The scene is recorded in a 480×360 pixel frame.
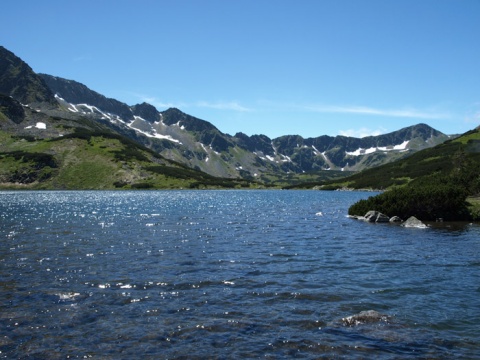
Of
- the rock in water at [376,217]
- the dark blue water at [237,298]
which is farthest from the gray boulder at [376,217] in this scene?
the dark blue water at [237,298]

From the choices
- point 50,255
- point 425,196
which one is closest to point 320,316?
point 50,255

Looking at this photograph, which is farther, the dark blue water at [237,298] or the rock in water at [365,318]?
the rock in water at [365,318]

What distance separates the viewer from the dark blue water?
519 inches

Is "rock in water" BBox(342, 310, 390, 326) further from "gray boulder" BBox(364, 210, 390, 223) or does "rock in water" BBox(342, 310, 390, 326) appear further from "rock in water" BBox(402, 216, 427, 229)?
"gray boulder" BBox(364, 210, 390, 223)

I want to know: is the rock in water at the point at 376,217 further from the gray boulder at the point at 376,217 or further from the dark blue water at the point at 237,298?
the dark blue water at the point at 237,298

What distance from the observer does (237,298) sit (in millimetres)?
18938

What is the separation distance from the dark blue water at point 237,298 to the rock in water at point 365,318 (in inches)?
10.3

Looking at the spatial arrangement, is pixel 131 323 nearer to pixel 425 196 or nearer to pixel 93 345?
pixel 93 345

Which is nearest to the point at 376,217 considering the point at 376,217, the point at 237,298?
the point at 376,217

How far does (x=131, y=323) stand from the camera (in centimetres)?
1541

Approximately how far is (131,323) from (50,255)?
17.9m

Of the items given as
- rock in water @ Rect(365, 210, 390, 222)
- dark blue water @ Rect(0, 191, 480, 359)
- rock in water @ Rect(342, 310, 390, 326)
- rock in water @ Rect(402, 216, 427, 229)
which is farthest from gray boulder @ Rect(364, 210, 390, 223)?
rock in water @ Rect(342, 310, 390, 326)

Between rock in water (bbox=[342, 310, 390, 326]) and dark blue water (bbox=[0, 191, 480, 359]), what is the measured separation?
261 mm

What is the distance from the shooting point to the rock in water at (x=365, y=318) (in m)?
15.4
